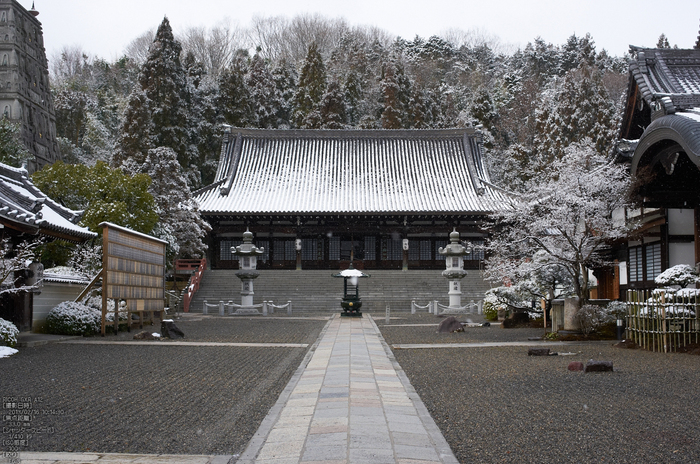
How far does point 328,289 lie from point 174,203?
346 inches

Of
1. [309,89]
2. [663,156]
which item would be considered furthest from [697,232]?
[309,89]

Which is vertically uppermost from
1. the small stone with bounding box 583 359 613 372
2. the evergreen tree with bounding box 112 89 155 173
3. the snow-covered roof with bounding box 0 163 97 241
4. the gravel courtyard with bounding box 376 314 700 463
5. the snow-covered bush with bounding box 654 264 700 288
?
the evergreen tree with bounding box 112 89 155 173

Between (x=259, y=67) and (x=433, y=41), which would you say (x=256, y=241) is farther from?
(x=433, y=41)

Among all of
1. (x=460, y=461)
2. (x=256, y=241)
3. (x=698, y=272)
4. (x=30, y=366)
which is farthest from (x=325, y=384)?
(x=256, y=241)

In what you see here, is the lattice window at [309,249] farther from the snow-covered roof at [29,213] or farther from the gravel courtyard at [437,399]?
the gravel courtyard at [437,399]

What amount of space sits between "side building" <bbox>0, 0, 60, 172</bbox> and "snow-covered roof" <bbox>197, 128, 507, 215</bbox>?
10.7 metres

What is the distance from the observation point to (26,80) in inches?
→ 1428

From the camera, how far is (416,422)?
5578 mm

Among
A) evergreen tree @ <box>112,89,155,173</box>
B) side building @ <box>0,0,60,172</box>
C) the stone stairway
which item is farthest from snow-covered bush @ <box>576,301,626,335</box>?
evergreen tree @ <box>112,89,155,173</box>

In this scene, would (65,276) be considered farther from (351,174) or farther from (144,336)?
(351,174)

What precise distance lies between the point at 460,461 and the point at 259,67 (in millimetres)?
49149

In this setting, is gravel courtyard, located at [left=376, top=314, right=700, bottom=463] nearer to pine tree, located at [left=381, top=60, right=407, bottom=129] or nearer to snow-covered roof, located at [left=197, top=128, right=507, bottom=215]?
snow-covered roof, located at [left=197, top=128, right=507, bottom=215]

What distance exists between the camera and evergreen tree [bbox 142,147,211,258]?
29609mm

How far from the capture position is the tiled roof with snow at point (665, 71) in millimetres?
15344
